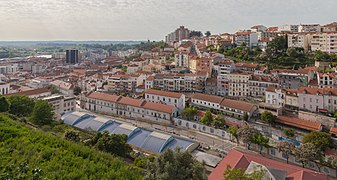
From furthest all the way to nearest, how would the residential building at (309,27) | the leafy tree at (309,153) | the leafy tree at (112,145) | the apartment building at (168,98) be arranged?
the residential building at (309,27) → the apartment building at (168,98) → the leafy tree at (309,153) → the leafy tree at (112,145)

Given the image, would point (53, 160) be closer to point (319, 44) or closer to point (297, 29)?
point (319, 44)

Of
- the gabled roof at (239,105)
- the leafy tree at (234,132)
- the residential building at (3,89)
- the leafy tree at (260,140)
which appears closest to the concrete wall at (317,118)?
the gabled roof at (239,105)

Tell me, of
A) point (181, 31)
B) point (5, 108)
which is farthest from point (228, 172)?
point (181, 31)

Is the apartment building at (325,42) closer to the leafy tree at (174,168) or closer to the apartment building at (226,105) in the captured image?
the apartment building at (226,105)

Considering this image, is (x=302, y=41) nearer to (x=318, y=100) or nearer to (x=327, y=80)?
(x=327, y=80)

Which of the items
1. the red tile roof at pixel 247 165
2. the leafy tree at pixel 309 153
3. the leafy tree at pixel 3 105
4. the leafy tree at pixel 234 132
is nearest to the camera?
the red tile roof at pixel 247 165
